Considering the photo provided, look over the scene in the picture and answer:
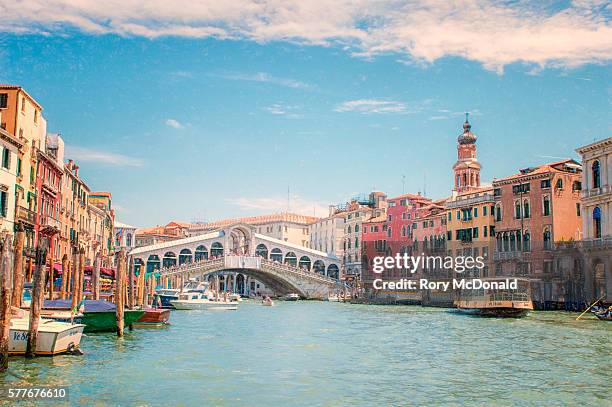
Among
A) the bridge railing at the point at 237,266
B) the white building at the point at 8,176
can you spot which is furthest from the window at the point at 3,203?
the bridge railing at the point at 237,266

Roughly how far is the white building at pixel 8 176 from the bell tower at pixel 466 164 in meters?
44.9

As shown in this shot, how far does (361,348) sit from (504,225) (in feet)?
87.1

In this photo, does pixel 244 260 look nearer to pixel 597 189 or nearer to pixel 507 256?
pixel 507 256

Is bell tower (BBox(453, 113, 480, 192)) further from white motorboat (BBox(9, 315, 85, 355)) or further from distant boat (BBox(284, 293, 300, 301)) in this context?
white motorboat (BBox(9, 315, 85, 355))

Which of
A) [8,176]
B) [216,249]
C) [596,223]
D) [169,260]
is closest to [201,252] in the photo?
[216,249]

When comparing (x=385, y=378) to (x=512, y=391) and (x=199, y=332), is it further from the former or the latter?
(x=199, y=332)

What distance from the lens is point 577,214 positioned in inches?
1538

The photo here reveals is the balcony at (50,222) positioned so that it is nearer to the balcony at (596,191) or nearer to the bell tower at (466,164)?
the balcony at (596,191)

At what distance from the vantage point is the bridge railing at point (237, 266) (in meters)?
48.5

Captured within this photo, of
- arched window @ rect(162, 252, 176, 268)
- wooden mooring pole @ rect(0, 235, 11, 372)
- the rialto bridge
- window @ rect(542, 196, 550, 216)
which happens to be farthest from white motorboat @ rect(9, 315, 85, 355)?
arched window @ rect(162, 252, 176, 268)

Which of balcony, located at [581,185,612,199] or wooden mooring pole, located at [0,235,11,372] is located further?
balcony, located at [581,185,612,199]

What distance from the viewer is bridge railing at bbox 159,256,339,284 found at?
159 feet

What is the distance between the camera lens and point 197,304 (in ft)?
122

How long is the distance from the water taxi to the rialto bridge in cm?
1989
